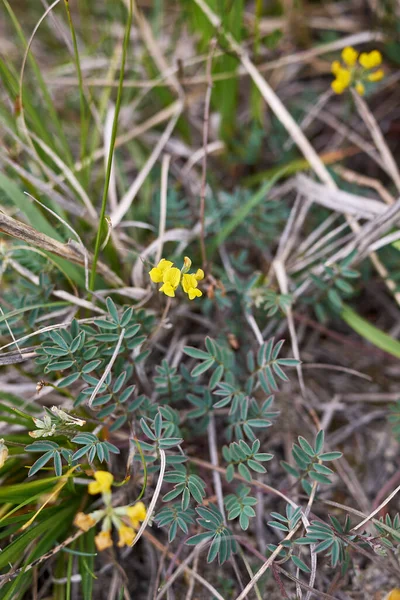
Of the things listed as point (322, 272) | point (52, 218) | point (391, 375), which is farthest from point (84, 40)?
point (391, 375)

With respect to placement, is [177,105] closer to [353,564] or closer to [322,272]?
[322,272]

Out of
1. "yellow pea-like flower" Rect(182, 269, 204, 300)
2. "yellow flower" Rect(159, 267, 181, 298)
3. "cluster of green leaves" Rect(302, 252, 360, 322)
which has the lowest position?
"cluster of green leaves" Rect(302, 252, 360, 322)

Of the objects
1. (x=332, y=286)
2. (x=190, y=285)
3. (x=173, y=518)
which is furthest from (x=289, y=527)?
(x=332, y=286)

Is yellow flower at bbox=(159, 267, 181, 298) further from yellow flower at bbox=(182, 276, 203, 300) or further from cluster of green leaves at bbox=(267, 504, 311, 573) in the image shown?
cluster of green leaves at bbox=(267, 504, 311, 573)

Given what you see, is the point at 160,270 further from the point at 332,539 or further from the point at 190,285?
the point at 332,539

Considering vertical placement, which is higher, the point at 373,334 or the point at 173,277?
the point at 173,277

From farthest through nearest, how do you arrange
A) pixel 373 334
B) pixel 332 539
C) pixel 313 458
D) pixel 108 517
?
pixel 373 334 < pixel 313 458 < pixel 332 539 < pixel 108 517

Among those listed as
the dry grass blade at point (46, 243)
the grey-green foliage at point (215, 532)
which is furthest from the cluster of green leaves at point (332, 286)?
the grey-green foliage at point (215, 532)

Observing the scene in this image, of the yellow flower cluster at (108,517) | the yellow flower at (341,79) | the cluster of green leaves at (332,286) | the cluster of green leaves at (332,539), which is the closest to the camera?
the yellow flower cluster at (108,517)

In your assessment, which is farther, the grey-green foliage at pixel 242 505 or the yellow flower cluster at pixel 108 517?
the grey-green foliage at pixel 242 505

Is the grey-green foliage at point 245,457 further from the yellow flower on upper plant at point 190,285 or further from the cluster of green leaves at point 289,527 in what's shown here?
the yellow flower on upper plant at point 190,285

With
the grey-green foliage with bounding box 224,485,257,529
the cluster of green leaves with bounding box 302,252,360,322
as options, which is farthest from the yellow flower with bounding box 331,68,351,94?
→ the grey-green foliage with bounding box 224,485,257,529
